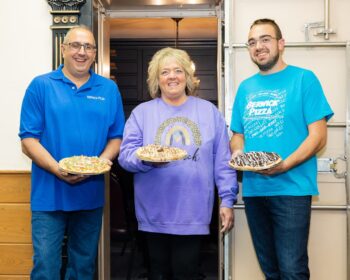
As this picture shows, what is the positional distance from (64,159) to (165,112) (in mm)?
495

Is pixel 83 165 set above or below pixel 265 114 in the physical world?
below

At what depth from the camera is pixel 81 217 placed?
2170mm

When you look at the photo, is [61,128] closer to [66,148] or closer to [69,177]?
[66,148]

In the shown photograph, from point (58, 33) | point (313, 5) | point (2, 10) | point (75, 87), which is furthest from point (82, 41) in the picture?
point (313, 5)

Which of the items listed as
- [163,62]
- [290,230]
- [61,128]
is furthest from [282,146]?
[61,128]

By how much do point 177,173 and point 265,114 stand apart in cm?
47

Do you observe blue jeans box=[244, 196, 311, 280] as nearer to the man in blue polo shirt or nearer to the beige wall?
the man in blue polo shirt

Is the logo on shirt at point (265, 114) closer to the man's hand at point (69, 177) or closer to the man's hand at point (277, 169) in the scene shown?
the man's hand at point (277, 169)

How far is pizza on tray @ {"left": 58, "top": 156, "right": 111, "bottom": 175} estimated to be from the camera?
76.7 inches

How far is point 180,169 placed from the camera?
6.49ft

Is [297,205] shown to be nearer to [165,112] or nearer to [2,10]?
[165,112]

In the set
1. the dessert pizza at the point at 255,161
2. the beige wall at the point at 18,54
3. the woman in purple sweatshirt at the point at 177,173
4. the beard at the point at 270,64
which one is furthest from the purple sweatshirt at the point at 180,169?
the beige wall at the point at 18,54

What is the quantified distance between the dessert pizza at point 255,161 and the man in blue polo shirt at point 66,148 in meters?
0.59

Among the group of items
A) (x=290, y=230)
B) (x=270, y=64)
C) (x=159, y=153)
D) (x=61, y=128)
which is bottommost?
(x=290, y=230)
